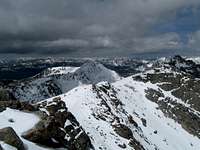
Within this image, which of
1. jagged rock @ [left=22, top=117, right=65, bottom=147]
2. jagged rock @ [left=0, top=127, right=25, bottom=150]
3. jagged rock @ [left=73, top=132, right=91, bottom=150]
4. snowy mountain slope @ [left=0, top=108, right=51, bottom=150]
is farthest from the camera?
jagged rock @ [left=73, top=132, right=91, bottom=150]

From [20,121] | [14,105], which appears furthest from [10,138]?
[14,105]

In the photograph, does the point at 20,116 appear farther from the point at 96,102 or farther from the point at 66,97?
the point at 66,97

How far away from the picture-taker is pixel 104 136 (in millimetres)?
124812

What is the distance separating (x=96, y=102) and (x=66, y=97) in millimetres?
19037

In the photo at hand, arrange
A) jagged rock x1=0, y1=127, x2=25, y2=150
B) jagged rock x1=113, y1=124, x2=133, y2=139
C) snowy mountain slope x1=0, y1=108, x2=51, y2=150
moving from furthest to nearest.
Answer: jagged rock x1=113, y1=124, x2=133, y2=139, snowy mountain slope x1=0, y1=108, x2=51, y2=150, jagged rock x1=0, y1=127, x2=25, y2=150

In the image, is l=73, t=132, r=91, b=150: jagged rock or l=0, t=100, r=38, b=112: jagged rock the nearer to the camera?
l=0, t=100, r=38, b=112: jagged rock

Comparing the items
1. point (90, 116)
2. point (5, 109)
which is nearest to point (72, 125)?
point (90, 116)

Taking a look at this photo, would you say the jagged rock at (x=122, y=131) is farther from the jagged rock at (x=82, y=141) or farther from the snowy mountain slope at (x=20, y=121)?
the snowy mountain slope at (x=20, y=121)

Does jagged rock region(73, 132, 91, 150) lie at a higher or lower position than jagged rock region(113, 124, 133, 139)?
higher

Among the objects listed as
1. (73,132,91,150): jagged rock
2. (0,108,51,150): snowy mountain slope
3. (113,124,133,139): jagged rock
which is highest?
(0,108,51,150): snowy mountain slope

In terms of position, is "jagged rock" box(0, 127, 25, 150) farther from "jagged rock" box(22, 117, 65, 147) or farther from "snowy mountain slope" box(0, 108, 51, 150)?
"jagged rock" box(22, 117, 65, 147)

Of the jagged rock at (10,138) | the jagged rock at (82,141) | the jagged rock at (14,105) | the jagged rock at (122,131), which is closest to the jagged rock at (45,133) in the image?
the jagged rock at (10,138)

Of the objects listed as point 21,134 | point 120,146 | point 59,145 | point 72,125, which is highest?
point 21,134

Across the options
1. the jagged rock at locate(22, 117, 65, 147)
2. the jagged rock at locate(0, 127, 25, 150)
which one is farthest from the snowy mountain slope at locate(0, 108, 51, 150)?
the jagged rock at locate(0, 127, 25, 150)
